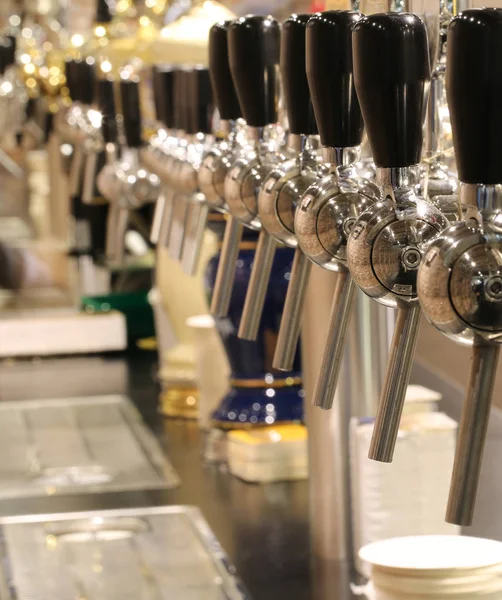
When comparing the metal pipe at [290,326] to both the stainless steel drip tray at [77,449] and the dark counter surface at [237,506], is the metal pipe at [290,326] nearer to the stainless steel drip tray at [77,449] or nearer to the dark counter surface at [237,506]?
the dark counter surface at [237,506]

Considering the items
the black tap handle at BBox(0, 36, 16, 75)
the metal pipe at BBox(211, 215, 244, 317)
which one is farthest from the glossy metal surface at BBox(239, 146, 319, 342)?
the black tap handle at BBox(0, 36, 16, 75)

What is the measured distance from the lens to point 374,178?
0.82 m

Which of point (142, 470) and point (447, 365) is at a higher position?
point (447, 365)

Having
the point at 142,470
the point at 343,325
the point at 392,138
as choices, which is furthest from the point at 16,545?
the point at 392,138

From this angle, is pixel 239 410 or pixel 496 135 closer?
pixel 496 135

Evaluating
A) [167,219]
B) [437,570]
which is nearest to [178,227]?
[167,219]

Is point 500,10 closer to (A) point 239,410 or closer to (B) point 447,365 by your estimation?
(B) point 447,365

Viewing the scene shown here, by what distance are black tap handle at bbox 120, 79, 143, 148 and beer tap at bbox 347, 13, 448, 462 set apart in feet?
3.39

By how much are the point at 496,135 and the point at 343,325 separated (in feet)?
0.68

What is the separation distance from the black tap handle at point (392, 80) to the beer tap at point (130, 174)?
3.09 ft

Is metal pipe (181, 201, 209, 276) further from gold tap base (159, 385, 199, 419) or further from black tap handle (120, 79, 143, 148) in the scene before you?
gold tap base (159, 385, 199, 419)

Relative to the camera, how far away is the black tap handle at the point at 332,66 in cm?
72

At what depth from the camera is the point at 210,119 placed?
4.19 feet

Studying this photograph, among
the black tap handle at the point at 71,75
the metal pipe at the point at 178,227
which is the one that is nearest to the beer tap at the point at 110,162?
the black tap handle at the point at 71,75
